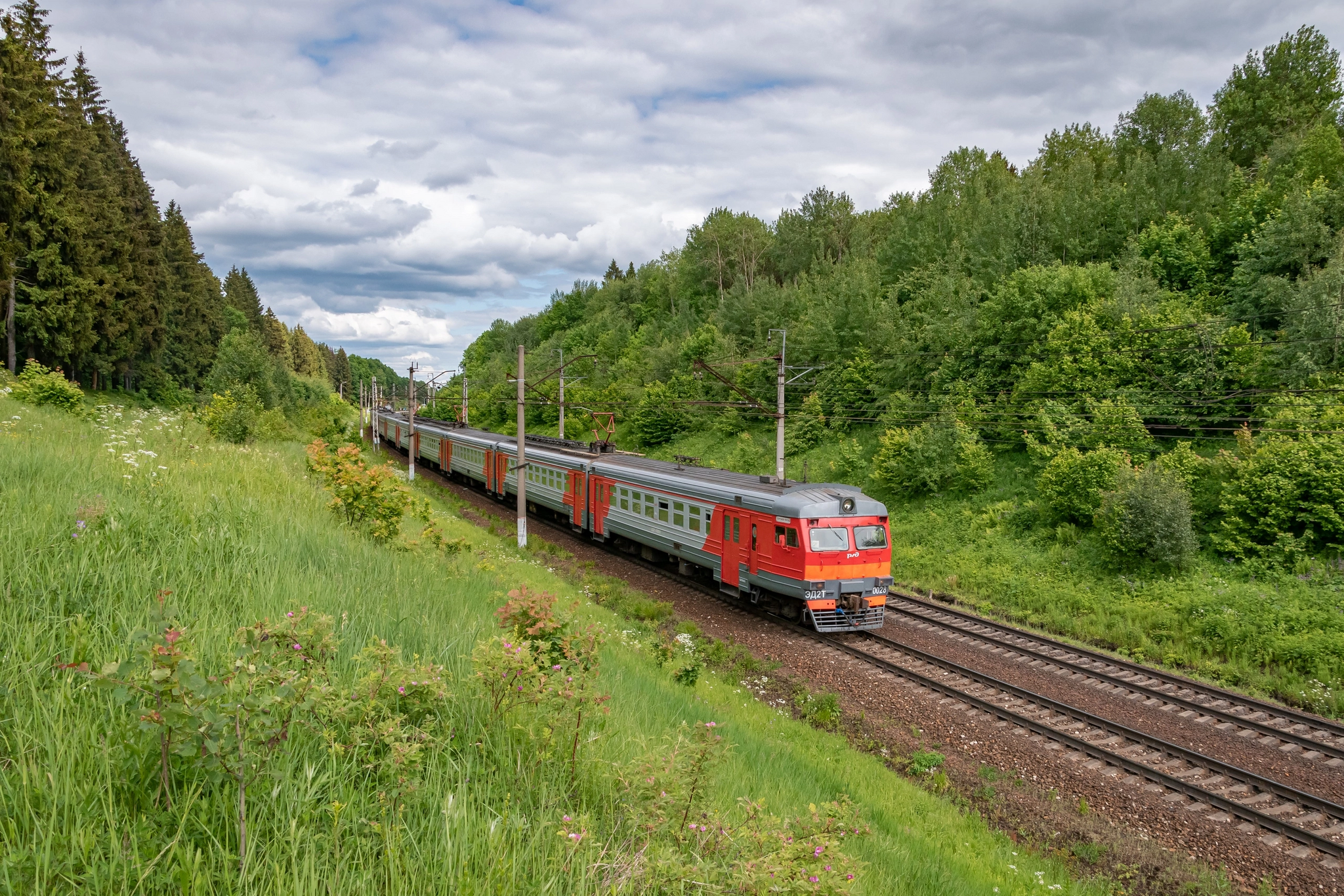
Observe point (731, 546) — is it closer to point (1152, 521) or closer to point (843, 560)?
point (843, 560)

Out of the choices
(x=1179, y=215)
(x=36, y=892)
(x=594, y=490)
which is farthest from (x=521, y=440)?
(x=1179, y=215)

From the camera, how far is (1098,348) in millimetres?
24156

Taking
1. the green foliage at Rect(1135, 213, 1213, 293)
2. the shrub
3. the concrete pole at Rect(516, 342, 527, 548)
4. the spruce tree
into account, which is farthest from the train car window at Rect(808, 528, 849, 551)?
the spruce tree

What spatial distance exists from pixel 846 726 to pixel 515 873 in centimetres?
862

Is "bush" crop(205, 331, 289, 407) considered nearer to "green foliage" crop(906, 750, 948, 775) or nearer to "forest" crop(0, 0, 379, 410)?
"forest" crop(0, 0, 379, 410)

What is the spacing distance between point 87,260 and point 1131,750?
43367 millimetres

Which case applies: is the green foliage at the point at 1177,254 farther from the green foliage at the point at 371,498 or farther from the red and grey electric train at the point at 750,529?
the green foliage at the point at 371,498

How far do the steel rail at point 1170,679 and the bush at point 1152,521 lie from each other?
398 cm

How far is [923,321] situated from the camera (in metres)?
34.0

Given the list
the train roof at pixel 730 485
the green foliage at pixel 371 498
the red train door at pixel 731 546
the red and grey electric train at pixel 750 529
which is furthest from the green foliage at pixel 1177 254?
the green foliage at pixel 371 498

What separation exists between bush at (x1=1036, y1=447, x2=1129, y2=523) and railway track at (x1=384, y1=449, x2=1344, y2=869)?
6.34 meters

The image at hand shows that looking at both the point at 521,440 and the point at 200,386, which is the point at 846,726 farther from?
the point at 200,386

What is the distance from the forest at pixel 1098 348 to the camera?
17.8 metres

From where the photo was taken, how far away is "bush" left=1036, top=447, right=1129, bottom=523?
1931 centimetres
